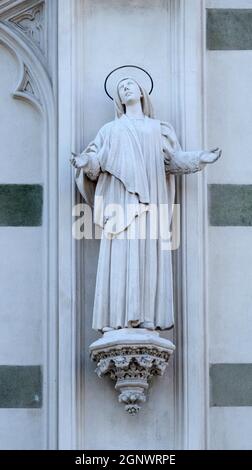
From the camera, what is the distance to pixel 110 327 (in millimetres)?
15414

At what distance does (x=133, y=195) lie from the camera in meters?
15.6

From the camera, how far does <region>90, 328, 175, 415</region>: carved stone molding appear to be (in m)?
15.3

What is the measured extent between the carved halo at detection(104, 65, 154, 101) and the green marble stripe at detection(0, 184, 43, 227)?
27.9 inches

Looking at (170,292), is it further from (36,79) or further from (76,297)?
(36,79)

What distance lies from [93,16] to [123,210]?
4.30 ft

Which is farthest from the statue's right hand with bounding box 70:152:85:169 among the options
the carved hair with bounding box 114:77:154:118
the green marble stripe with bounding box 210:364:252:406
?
the green marble stripe with bounding box 210:364:252:406

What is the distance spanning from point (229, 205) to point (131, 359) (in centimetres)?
128

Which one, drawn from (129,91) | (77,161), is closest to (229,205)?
(129,91)

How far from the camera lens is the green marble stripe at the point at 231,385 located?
15758 millimetres

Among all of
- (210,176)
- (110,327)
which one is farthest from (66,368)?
(210,176)

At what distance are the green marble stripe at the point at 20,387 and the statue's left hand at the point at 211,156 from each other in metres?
1.52

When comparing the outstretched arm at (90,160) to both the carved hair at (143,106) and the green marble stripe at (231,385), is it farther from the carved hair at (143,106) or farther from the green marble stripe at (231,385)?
the green marble stripe at (231,385)

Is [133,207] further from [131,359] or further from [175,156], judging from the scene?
[131,359]

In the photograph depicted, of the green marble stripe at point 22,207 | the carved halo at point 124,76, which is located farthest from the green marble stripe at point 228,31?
the green marble stripe at point 22,207
